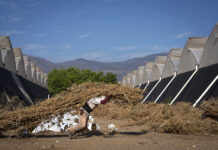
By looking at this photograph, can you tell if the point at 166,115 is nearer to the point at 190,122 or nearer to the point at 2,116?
the point at 190,122

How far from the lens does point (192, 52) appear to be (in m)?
30.0

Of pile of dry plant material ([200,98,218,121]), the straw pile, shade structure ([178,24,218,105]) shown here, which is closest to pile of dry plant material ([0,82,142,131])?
the straw pile

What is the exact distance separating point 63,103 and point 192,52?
2223 cm

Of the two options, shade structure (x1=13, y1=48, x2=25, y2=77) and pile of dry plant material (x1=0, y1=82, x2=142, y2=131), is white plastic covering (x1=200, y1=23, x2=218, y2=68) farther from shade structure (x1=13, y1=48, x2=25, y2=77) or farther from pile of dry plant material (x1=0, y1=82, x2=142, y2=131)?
shade structure (x1=13, y1=48, x2=25, y2=77)

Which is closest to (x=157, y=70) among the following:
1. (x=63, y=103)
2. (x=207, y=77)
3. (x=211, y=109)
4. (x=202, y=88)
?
(x=207, y=77)

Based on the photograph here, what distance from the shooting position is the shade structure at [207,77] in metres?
19.4

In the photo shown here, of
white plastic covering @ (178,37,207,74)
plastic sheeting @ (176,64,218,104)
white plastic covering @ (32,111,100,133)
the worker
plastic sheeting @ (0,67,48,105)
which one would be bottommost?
white plastic covering @ (32,111,100,133)

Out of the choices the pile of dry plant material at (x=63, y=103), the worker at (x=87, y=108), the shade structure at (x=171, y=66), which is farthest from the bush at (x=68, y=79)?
the worker at (x=87, y=108)

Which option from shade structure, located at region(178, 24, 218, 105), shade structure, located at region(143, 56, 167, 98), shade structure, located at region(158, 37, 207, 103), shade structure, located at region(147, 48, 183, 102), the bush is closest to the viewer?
shade structure, located at region(178, 24, 218, 105)

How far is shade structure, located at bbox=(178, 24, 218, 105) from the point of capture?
63.8ft

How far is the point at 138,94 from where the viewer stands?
9.77 m

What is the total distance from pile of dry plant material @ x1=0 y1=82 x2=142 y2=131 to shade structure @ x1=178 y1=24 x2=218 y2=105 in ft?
30.5

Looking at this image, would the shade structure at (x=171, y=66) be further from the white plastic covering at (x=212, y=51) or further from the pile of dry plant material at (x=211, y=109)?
the pile of dry plant material at (x=211, y=109)

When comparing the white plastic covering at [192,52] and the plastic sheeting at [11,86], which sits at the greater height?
the white plastic covering at [192,52]
